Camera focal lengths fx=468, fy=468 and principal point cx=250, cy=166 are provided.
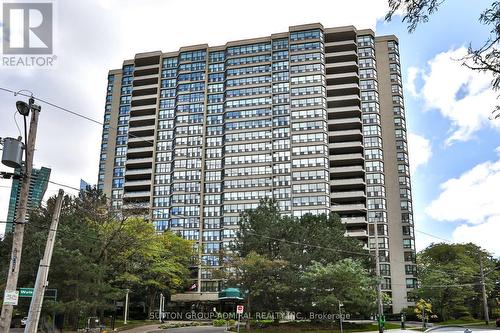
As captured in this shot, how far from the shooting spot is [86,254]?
37875mm

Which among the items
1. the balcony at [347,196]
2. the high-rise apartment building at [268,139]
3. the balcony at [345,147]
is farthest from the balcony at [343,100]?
the balcony at [347,196]

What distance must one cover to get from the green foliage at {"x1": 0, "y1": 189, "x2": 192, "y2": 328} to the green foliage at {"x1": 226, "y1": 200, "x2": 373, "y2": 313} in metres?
11.1

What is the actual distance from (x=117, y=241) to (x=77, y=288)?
7.25 meters

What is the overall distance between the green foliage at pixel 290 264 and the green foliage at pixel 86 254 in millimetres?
11140

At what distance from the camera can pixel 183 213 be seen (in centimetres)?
10544

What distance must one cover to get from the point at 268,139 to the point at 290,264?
5906 centimetres

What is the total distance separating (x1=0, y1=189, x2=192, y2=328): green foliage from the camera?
114ft

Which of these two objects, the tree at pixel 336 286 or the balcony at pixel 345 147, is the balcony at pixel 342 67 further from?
the tree at pixel 336 286

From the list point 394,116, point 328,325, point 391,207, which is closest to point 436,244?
point 391,207

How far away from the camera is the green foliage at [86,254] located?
3466cm

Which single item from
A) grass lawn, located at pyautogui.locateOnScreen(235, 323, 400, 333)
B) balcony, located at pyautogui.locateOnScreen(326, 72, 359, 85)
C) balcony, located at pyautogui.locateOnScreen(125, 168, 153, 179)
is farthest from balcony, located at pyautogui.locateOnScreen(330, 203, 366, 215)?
grass lawn, located at pyautogui.locateOnScreen(235, 323, 400, 333)

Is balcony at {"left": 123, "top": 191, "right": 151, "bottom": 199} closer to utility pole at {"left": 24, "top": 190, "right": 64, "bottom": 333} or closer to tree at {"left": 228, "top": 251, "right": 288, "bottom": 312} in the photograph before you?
tree at {"left": 228, "top": 251, "right": 288, "bottom": 312}

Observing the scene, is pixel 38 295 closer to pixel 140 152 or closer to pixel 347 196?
pixel 347 196

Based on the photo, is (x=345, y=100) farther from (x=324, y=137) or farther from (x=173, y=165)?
(x=173, y=165)
